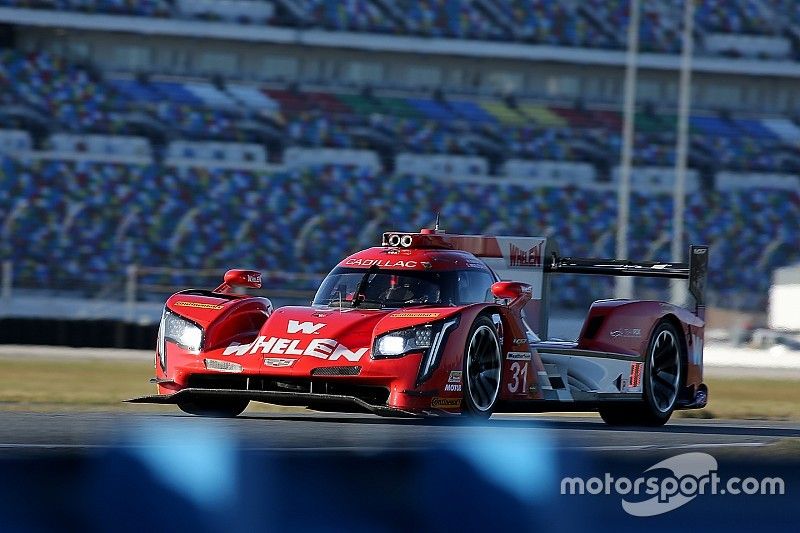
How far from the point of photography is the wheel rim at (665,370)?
988 centimetres

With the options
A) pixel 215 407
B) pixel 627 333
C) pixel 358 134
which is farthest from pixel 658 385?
pixel 358 134

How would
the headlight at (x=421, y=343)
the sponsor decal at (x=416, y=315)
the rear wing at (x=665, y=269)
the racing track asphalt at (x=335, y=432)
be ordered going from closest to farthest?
the racing track asphalt at (x=335, y=432) < the headlight at (x=421, y=343) < the sponsor decal at (x=416, y=315) < the rear wing at (x=665, y=269)

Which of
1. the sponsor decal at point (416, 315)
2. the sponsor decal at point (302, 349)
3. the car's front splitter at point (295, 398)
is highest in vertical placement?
the sponsor decal at point (416, 315)

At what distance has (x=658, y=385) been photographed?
32.7 ft

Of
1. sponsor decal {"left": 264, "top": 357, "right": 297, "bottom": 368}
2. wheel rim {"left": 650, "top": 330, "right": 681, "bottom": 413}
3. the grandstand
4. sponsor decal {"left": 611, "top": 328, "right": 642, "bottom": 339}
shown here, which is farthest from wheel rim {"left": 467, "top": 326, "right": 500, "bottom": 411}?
the grandstand

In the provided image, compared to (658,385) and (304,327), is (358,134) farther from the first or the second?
(304,327)

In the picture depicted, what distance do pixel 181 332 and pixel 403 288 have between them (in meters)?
1.34

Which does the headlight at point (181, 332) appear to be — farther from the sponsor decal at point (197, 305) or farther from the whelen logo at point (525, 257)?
the whelen logo at point (525, 257)

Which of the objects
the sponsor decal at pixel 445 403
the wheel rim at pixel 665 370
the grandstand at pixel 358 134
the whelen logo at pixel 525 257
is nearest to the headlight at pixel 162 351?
the sponsor decal at pixel 445 403

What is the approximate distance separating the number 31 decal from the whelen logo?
1842mm

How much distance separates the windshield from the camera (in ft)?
29.0

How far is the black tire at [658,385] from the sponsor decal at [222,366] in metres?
2.64

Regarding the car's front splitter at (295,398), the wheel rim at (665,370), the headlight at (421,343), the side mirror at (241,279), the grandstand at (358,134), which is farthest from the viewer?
the grandstand at (358,134)

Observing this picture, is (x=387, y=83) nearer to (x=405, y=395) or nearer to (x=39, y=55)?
(x=39, y=55)
